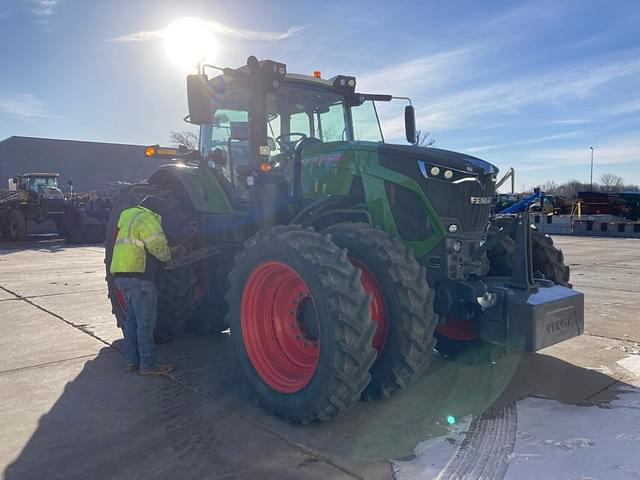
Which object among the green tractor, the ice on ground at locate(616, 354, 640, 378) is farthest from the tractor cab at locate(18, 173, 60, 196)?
the ice on ground at locate(616, 354, 640, 378)

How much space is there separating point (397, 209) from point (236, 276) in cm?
133

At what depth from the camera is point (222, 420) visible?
3.82 m

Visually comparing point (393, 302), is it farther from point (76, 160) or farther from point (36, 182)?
point (76, 160)

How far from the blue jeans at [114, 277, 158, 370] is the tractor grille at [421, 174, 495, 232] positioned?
258cm

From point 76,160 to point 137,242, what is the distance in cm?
4284

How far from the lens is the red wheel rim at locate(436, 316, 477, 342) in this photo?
5.03m

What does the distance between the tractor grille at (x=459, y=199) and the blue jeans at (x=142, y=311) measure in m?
2.58

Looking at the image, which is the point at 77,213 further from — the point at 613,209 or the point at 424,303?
the point at 613,209

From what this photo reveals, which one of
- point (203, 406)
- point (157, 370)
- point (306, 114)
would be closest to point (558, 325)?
point (203, 406)

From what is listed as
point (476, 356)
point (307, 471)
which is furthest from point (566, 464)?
point (476, 356)

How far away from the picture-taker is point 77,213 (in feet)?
64.2

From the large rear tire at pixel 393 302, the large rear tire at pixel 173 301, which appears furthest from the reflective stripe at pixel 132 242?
the large rear tire at pixel 393 302

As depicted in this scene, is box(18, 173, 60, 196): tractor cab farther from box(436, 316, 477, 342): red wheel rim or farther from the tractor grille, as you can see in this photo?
the tractor grille

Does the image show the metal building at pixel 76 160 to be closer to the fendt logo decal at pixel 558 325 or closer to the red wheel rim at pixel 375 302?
the red wheel rim at pixel 375 302
